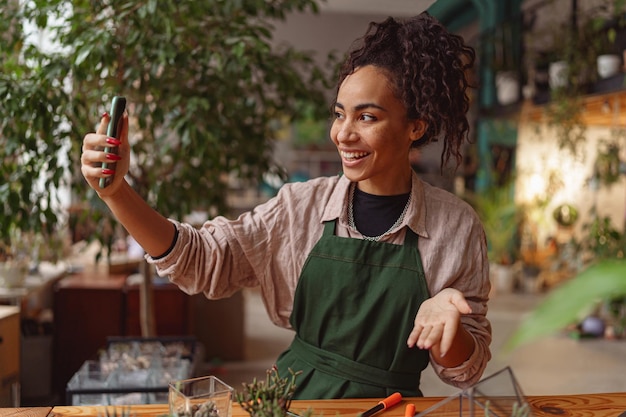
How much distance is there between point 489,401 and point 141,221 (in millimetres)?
782

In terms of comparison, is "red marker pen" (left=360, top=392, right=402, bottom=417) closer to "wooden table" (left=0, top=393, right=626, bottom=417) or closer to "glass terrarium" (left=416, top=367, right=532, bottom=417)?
"wooden table" (left=0, top=393, right=626, bottom=417)

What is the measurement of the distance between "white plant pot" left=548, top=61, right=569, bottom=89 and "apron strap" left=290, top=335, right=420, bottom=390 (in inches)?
249

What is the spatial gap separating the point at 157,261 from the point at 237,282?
0.24 meters

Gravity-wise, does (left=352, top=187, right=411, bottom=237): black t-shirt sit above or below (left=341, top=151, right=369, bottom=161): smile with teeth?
below

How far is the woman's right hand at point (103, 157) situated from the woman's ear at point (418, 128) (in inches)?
25.5

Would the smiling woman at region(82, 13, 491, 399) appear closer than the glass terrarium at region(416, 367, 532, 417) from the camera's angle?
No

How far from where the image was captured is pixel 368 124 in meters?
1.65

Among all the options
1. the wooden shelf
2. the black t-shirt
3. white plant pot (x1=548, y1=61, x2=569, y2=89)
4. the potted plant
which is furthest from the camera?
white plant pot (x1=548, y1=61, x2=569, y2=89)

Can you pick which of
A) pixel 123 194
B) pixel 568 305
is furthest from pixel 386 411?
pixel 568 305

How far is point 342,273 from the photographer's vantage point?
5.58 ft

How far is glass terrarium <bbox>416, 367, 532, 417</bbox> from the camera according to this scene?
3.69ft

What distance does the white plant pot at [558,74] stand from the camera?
24.3 ft

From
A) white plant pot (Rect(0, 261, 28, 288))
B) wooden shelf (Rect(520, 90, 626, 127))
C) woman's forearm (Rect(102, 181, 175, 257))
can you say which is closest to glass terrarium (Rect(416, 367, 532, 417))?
woman's forearm (Rect(102, 181, 175, 257))

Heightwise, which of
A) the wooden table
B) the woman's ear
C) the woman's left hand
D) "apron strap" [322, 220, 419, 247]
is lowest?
the wooden table
